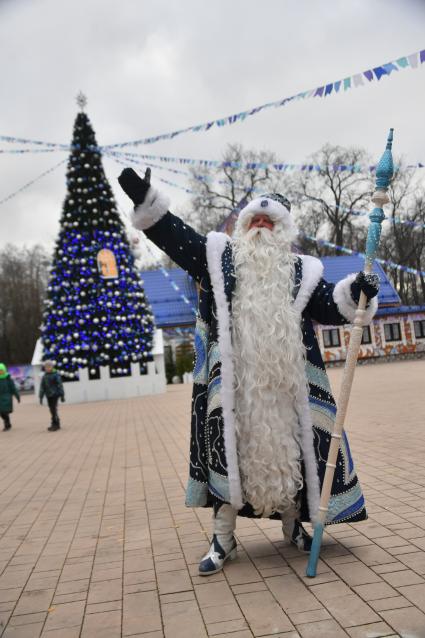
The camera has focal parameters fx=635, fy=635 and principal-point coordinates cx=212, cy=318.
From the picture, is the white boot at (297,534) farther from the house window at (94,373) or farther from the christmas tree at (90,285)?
the house window at (94,373)

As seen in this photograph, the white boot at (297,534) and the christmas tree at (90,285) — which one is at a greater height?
the christmas tree at (90,285)

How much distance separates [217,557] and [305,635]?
0.97 metres

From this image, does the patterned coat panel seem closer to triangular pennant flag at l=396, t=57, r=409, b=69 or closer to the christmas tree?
triangular pennant flag at l=396, t=57, r=409, b=69

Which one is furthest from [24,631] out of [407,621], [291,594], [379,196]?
[379,196]

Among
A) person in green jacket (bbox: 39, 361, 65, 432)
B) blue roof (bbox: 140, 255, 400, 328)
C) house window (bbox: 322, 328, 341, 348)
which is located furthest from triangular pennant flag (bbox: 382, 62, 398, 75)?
house window (bbox: 322, 328, 341, 348)

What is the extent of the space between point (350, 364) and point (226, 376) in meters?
0.67

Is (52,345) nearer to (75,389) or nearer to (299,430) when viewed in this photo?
(75,389)

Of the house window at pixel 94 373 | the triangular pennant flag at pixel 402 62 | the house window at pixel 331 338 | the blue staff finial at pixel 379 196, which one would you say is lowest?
the house window at pixel 94 373

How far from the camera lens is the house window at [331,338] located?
33.1 m

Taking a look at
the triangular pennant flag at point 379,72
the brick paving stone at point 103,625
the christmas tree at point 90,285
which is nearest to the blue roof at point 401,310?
the christmas tree at point 90,285

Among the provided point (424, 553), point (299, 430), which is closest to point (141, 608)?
point (299, 430)

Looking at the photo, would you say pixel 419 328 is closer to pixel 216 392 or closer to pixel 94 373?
pixel 94 373

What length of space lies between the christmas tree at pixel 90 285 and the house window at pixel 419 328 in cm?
1829

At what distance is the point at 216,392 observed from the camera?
11.6 feet
